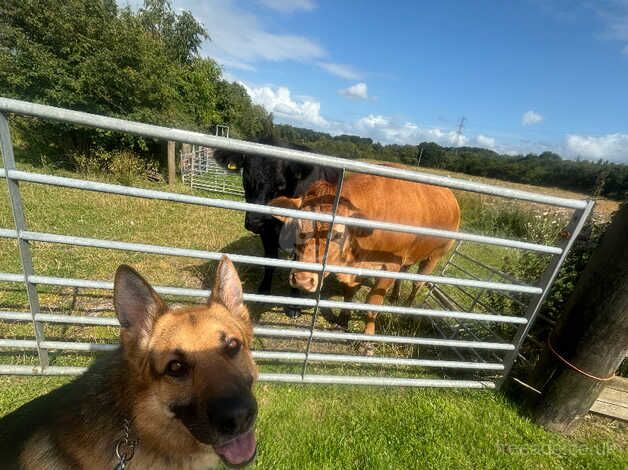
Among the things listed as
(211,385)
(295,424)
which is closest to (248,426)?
(211,385)

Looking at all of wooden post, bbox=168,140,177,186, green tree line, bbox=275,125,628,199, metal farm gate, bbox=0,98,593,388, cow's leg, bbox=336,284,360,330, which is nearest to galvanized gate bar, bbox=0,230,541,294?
metal farm gate, bbox=0,98,593,388

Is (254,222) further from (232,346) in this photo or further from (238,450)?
(238,450)

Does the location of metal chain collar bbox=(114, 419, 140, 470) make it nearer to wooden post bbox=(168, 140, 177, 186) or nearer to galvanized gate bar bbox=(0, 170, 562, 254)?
galvanized gate bar bbox=(0, 170, 562, 254)

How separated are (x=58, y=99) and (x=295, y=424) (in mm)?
17739

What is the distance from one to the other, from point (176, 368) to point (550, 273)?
381cm

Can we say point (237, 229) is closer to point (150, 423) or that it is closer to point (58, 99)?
point (150, 423)

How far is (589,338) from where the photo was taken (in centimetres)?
307

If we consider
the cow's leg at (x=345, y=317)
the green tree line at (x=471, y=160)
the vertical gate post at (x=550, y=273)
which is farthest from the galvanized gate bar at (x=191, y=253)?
the green tree line at (x=471, y=160)

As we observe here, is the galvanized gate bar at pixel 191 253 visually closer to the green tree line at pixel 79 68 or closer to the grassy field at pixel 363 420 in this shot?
the grassy field at pixel 363 420

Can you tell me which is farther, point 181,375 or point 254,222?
point 254,222

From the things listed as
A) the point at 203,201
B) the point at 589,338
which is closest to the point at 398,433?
the point at 589,338

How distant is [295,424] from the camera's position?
3070 millimetres

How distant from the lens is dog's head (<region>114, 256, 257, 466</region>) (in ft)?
5.81

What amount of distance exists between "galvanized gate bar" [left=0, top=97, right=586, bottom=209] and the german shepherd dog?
46.1 inches
